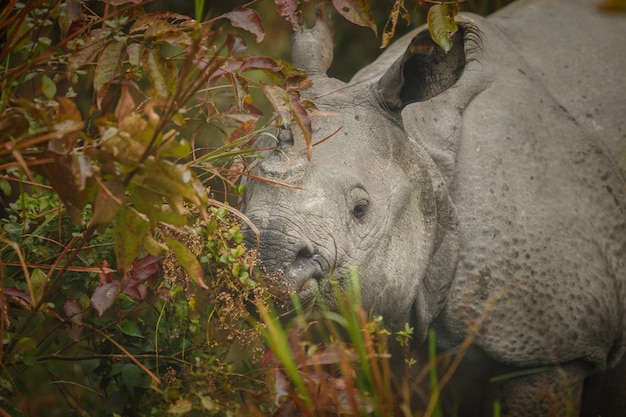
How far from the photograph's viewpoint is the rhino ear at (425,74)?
118 inches

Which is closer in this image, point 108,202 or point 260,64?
point 108,202

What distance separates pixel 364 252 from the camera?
279 cm

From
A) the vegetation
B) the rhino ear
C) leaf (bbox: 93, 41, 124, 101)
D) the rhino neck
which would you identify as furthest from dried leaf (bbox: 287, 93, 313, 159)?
the rhino neck

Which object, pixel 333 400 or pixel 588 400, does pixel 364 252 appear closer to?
pixel 333 400

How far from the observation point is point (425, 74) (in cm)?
305

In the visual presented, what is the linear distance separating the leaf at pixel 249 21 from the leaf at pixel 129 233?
0.76 m

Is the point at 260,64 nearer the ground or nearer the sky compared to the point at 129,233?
nearer the sky

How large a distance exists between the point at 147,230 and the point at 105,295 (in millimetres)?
479

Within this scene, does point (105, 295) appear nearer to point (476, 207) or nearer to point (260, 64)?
point (260, 64)

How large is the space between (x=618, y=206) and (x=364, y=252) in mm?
1177

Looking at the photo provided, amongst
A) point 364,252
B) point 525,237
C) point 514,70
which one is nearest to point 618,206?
point 525,237

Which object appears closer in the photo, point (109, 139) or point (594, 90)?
point (109, 139)

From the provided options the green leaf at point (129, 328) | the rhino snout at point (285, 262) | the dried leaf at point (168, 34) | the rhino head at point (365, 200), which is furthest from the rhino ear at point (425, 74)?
the green leaf at point (129, 328)

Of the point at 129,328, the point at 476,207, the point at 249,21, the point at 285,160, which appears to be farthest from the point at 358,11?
the point at 129,328
